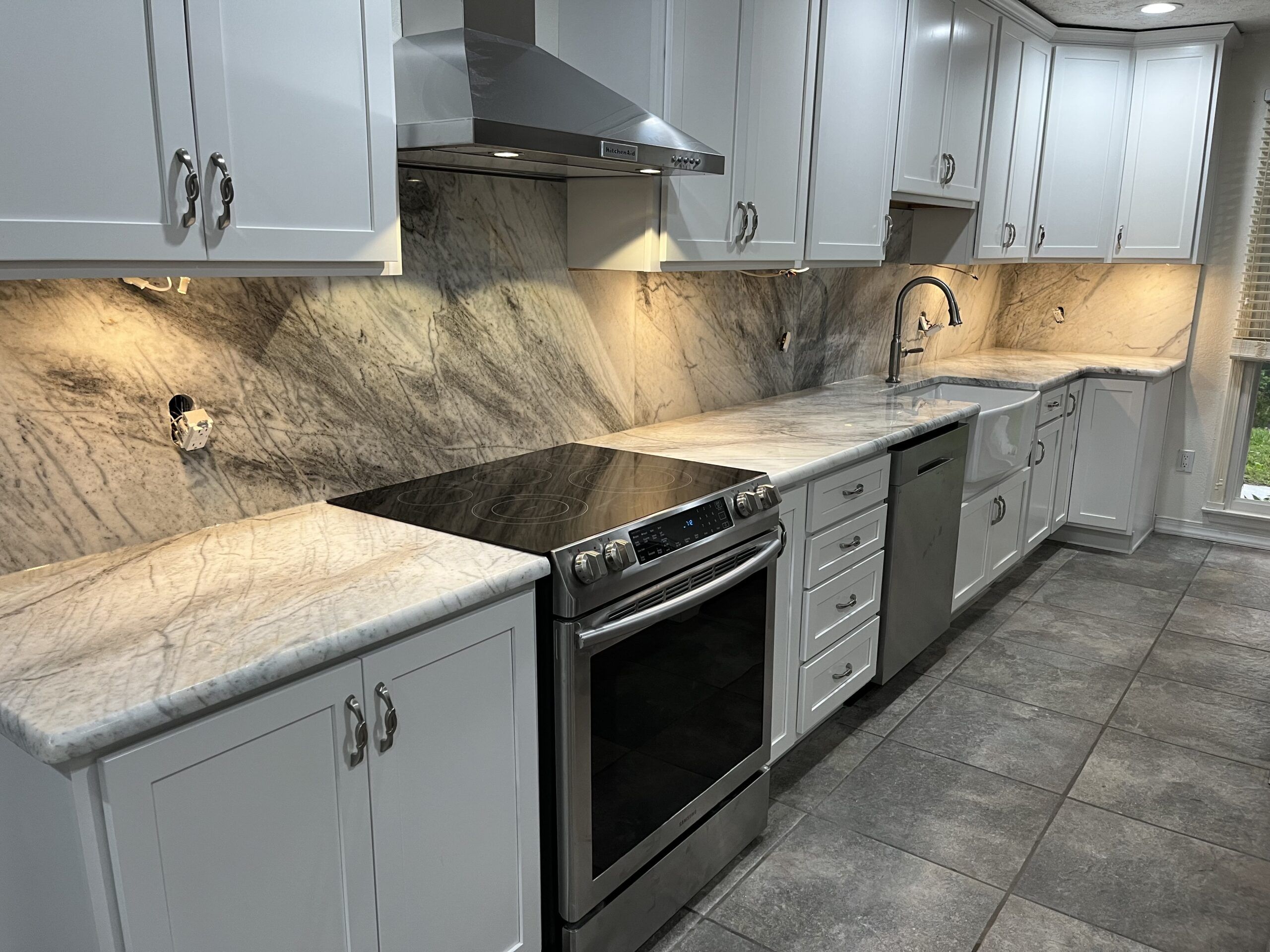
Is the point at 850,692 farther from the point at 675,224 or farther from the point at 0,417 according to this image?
the point at 0,417

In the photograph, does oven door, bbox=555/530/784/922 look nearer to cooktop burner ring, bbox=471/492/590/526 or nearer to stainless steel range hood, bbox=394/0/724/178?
cooktop burner ring, bbox=471/492/590/526

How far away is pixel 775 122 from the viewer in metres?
2.71

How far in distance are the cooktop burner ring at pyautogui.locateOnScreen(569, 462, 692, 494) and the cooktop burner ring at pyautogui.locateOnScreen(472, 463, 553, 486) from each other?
3.0 inches

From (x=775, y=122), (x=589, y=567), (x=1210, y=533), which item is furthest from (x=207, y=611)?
(x=1210, y=533)

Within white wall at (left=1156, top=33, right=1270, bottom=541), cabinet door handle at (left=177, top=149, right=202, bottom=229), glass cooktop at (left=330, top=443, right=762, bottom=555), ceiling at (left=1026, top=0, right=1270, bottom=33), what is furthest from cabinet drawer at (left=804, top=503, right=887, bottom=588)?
white wall at (left=1156, top=33, right=1270, bottom=541)

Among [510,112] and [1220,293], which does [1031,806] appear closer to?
[510,112]

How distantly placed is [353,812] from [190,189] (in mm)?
973

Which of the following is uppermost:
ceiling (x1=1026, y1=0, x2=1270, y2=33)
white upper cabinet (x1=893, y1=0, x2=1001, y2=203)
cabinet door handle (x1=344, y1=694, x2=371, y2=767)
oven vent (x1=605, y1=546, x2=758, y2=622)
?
ceiling (x1=1026, y1=0, x2=1270, y2=33)

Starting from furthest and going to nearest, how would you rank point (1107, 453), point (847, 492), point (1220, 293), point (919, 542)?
point (1220, 293) → point (1107, 453) → point (919, 542) → point (847, 492)

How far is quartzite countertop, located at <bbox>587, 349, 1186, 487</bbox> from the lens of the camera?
8.46 feet

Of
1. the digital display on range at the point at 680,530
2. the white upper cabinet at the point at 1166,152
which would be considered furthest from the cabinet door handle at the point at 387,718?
the white upper cabinet at the point at 1166,152

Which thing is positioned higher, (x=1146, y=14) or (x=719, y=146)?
(x=1146, y=14)

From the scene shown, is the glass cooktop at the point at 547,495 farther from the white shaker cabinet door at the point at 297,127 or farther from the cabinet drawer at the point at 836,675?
the cabinet drawer at the point at 836,675

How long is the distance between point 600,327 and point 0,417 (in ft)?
5.12
